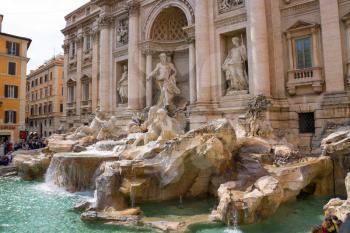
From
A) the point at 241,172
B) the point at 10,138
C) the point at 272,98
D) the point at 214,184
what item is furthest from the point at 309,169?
the point at 10,138

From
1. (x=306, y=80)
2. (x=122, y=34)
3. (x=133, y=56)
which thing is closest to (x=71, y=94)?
(x=122, y=34)

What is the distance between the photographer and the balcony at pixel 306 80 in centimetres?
1340

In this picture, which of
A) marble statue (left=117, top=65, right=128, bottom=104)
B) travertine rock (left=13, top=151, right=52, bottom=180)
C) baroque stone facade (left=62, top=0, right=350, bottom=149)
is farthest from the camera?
marble statue (left=117, top=65, right=128, bottom=104)

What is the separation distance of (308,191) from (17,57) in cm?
2917

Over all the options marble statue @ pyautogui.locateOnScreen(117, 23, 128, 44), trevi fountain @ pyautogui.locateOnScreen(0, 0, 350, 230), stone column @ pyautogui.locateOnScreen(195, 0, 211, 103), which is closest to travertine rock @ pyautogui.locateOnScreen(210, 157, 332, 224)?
trevi fountain @ pyautogui.locateOnScreen(0, 0, 350, 230)

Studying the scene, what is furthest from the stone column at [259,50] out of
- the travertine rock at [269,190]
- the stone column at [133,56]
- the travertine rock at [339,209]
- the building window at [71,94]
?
the building window at [71,94]

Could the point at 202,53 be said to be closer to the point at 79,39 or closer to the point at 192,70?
the point at 192,70

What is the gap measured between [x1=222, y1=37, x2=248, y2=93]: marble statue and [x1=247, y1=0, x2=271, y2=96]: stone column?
0.87 metres

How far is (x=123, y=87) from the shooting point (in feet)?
71.9

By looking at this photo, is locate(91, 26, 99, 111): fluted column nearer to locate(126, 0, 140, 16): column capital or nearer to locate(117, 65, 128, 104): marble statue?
locate(117, 65, 128, 104): marble statue

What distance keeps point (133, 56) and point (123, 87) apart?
2429mm

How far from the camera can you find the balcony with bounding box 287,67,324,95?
44.0 ft

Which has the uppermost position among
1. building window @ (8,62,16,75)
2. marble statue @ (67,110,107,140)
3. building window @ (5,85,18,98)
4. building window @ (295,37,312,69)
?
building window @ (8,62,16,75)

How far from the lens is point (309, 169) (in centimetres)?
947
